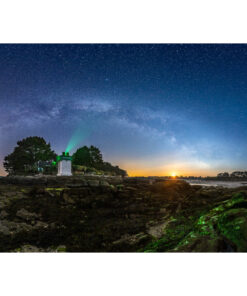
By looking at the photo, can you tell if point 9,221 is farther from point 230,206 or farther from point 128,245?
point 230,206

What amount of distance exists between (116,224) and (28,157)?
12.1 metres

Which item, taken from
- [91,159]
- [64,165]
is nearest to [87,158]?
[91,159]

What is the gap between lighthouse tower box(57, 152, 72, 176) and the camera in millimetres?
16297

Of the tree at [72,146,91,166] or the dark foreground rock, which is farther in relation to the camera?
the tree at [72,146,91,166]

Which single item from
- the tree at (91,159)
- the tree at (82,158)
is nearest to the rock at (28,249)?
the tree at (91,159)

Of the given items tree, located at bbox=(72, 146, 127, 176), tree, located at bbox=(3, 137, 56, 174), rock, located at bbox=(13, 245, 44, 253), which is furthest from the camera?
tree, located at bbox=(72, 146, 127, 176)

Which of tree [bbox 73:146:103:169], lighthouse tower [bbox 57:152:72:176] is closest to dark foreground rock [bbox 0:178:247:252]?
lighthouse tower [bbox 57:152:72:176]

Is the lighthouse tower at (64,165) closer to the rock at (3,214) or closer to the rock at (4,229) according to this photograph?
the rock at (3,214)

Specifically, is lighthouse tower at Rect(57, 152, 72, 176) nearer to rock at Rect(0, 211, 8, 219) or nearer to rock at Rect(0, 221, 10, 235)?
rock at Rect(0, 211, 8, 219)

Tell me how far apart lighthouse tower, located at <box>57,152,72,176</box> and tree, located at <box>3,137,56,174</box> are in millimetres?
1018

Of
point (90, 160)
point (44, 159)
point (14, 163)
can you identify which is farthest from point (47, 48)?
point (90, 160)

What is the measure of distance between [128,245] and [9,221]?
14.8 feet

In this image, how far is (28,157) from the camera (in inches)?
581

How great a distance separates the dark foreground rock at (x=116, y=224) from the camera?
116 inches
